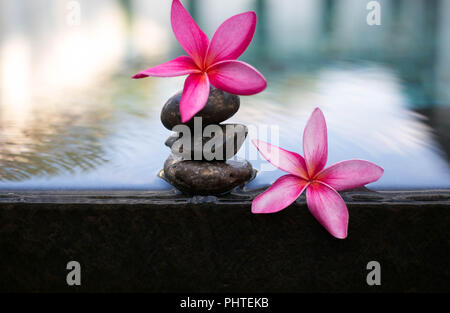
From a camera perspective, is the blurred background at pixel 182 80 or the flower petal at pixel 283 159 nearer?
the flower petal at pixel 283 159

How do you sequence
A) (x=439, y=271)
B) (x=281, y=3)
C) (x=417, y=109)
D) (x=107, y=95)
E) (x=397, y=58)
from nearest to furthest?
(x=439, y=271)
(x=417, y=109)
(x=107, y=95)
(x=397, y=58)
(x=281, y=3)

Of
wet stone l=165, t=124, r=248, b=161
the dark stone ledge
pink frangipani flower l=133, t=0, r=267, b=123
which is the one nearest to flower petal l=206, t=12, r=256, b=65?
pink frangipani flower l=133, t=0, r=267, b=123

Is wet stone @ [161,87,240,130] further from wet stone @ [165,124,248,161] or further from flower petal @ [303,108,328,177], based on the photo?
flower petal @ [303,108,328,177]

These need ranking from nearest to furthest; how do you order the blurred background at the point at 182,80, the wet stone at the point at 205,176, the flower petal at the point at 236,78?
the flower petal at the point at 236,78, the wet stone at the point at 205,176, the blurred background at the point at 182,80

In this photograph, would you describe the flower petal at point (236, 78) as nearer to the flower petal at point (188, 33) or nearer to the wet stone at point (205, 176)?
the flower petal at point (188, 33)

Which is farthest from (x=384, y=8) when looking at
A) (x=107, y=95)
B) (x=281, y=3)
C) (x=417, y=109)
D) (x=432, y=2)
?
(x=107, y=95)

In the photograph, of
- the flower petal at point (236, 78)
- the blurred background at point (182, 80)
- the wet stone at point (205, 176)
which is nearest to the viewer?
the flower petal at point (236, 78)

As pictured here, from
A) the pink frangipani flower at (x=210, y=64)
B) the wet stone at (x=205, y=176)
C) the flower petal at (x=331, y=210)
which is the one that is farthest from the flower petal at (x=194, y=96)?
the flower petal at (x=331, y=210)
